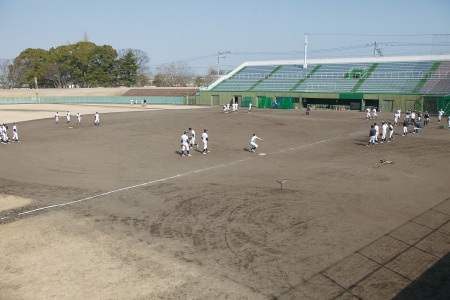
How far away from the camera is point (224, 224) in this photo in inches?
476

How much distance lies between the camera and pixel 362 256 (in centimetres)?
967

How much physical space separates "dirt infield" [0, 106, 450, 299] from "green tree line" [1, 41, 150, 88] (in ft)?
262

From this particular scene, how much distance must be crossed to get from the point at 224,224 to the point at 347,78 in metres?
54.4

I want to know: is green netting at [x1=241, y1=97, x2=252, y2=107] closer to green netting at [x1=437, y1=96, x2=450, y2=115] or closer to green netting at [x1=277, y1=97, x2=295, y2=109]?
green netting at [x1=277, y1=97, x2=295, y2=109]

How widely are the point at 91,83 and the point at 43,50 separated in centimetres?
2047

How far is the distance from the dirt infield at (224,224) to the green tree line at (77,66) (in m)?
80.0

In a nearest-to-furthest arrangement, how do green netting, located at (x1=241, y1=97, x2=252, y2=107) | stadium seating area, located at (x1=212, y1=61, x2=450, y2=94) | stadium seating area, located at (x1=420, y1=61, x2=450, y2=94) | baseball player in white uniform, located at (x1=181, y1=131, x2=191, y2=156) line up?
baseball player in white uniform, located at (x1=181, y1=131, x2=191, y2=156) → stadium seating area, located at (x1=420, y1=61, x2=450, y2=94) → stadium seating area, located at (x1=212, y1=61, x2=450, y2=94) → green netting, located at (x1=241, y1=97, x2=252, y2=107)

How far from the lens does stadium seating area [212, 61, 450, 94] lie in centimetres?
5242

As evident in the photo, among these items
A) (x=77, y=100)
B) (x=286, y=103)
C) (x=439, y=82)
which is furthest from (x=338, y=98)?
(x=77, y=100)

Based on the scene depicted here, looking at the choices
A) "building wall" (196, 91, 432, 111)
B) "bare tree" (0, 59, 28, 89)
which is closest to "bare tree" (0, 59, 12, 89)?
Result: "bare tree" (0, 59, 28, 89)

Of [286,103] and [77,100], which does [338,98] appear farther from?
[77,100]

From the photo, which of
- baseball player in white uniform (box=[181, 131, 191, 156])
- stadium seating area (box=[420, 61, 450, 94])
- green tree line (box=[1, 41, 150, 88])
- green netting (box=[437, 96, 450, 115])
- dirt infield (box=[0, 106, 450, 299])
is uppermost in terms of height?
green tree line (box=[1, 41, 150, 88])

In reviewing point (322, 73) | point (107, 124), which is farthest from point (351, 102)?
point (107, 124)

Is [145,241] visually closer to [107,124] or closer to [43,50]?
[107,124]
